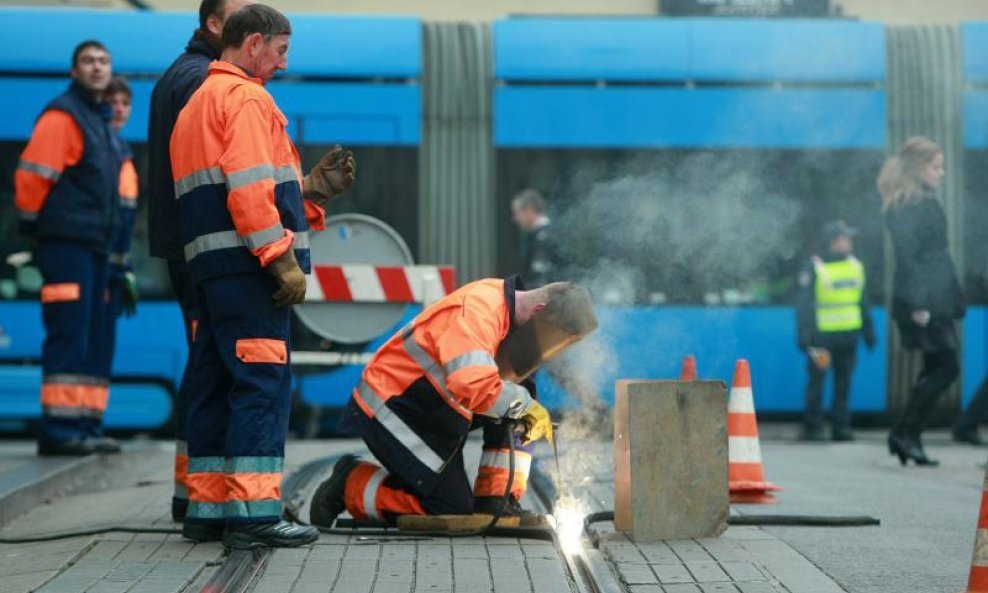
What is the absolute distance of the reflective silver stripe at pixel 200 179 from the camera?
6.17 m

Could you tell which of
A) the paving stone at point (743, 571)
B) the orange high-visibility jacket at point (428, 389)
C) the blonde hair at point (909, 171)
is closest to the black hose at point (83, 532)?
the orange high-visibility jacket at point (428, 389)

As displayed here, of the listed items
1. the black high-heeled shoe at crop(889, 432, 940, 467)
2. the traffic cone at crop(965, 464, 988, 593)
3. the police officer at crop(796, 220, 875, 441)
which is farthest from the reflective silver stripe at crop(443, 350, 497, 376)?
the police officer at crop(796, 220, 875, 441)

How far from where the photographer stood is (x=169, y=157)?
6.68 metres

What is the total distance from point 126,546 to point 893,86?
8.87 m

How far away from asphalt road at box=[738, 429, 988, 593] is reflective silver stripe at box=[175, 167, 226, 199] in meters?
2.44

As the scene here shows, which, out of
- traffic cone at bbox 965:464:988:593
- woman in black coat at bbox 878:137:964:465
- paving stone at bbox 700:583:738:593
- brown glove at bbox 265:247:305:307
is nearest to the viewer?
traffic cone at bbox 965:464:988:593

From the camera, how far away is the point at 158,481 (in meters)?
8.78

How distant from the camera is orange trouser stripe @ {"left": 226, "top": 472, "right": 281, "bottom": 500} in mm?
6109

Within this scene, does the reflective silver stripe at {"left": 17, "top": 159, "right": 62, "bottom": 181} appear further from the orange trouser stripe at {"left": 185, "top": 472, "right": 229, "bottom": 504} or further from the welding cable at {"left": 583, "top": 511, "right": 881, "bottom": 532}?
the welding cable at {"left": 583, "top": 511, "right": 881, "bottom": 532}

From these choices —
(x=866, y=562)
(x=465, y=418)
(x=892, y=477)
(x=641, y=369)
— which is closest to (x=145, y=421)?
(x=641, y=369)

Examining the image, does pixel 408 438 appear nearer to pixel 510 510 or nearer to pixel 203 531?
pixel 510 510

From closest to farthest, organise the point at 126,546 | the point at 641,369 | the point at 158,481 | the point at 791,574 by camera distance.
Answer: the point at 791,574 < the point at 126,546 < the point at 158,481 < the point at 641,369

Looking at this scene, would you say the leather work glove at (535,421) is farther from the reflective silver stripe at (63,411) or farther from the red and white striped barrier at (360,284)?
the reflective silver stripe at (63,411)

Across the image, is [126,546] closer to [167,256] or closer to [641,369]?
[167,256]
